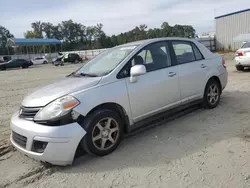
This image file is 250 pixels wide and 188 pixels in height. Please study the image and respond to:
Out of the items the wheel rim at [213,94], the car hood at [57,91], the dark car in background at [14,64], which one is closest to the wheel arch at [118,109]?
the car hood at [57,91]

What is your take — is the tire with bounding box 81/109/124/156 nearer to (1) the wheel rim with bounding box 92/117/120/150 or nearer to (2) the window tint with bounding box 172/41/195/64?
(1) the wheel rim with bounding box 92/117/120/150

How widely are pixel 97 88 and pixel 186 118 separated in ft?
7.44

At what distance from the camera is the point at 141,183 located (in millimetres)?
2848

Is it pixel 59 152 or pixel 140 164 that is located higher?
pixel 59 152

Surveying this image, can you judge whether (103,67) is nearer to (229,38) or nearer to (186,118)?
(186,118)

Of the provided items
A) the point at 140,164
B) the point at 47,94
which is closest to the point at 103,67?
the point at 47,94

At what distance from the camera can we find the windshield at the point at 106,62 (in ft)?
13.0

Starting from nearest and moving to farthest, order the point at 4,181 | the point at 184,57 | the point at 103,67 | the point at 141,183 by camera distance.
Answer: the point at 141,183, the point at 4,181, the point at 103,67, the point at 184,57

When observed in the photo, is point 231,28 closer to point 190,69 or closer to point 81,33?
point 190,69

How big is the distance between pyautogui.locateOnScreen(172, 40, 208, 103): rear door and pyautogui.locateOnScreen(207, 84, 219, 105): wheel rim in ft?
1.01

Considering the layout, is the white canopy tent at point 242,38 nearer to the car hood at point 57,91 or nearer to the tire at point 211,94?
the tire at point 211,94

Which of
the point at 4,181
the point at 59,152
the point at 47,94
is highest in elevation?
the point at 47,94

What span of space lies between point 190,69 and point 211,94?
3.18 ft

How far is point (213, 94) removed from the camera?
212 inches
